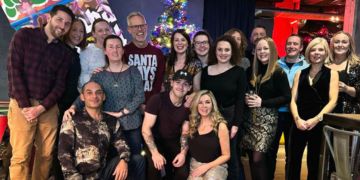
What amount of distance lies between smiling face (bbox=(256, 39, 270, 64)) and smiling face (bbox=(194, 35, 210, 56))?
486 mm

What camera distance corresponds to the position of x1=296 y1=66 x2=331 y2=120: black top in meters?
2.74

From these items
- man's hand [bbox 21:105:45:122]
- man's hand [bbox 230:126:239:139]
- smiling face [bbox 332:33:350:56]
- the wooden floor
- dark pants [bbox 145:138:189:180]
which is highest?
smiling face [bbox 332:33:350:56]

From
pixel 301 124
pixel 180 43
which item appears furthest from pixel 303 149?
pixel 180 43

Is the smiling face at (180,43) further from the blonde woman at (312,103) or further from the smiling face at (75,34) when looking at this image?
the blonde woman at (312,103)

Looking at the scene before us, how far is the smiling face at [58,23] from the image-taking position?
2584 millimetres

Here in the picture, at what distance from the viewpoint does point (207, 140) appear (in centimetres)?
252

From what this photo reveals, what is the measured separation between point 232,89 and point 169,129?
0.60 m

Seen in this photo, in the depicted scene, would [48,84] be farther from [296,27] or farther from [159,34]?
[296,27]

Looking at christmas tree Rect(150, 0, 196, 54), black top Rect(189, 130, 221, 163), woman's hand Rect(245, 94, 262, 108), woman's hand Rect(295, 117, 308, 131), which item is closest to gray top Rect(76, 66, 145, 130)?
black top Rect(189, 130, 221, 163)

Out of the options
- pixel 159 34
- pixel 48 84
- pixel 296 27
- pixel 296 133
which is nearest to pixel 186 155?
pixel 296 133

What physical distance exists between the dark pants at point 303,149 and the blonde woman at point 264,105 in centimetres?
23

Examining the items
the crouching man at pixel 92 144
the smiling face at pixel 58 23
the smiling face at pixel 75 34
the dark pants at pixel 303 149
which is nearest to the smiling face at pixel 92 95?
the crouching man at pixel 92 144

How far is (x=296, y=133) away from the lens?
2.82 m

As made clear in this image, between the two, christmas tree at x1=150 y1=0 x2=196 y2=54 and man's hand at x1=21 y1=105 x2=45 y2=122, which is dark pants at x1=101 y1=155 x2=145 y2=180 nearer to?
man's hand at x1=21 y1=105 x2=45 y2=122
